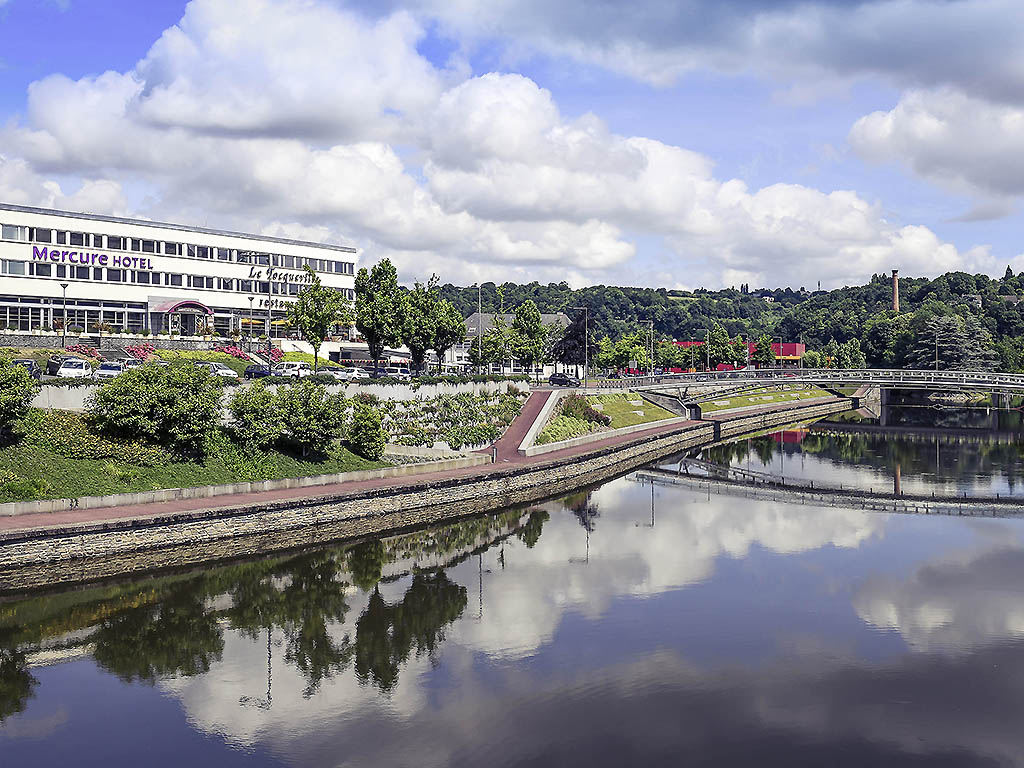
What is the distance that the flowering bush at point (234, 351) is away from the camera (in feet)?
339

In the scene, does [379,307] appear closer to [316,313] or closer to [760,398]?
[316,313]

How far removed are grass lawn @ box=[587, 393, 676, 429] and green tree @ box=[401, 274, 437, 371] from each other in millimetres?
21130

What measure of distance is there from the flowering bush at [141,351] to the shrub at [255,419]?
112 feet

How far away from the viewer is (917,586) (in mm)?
49188

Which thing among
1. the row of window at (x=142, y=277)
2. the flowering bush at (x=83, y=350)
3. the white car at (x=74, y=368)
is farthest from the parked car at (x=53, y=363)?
the row of window at (x=142, y=277)

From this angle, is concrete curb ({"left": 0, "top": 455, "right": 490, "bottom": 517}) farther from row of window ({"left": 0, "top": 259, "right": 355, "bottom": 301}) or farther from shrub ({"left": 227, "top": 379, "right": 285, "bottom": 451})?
row of window ({"left": 0, "top": 259, "right": 355, "bottom": 301})

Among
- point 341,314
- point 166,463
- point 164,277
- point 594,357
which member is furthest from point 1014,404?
point 166,463

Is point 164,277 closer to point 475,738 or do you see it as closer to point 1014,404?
point 475,738

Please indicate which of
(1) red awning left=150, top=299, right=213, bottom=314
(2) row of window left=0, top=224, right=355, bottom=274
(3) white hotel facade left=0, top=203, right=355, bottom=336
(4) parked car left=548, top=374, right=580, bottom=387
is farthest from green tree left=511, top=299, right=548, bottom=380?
(1) red awning left=150, top=299, right=213, bottom=314

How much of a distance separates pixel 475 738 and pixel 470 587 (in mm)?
17845

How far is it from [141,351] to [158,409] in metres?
39.9

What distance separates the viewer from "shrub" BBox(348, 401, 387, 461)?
69.2 metres

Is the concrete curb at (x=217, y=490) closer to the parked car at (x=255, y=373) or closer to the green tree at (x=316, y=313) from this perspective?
the parked car at (x=255, y=373)

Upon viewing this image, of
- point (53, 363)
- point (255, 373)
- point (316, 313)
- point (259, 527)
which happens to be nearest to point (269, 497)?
point (259, 527)
